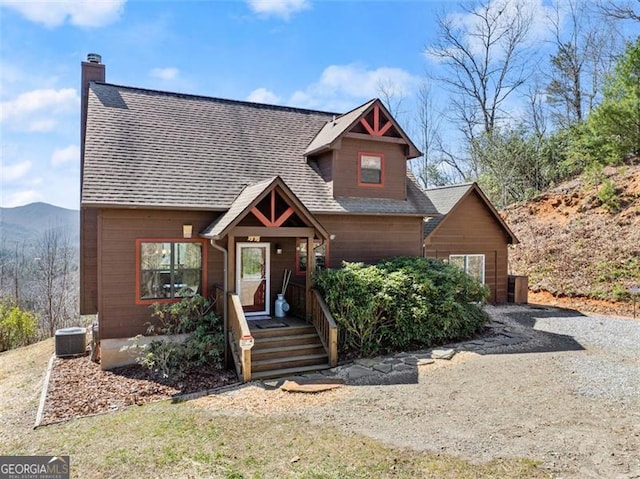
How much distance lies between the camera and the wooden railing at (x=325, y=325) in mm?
9367

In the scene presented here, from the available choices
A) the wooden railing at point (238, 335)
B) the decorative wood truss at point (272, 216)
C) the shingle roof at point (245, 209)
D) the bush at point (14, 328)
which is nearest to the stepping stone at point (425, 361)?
the shingle roof at point (245, 209)

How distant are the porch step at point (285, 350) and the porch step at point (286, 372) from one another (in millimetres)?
382

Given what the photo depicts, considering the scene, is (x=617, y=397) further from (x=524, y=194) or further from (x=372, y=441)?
(x=524, y=194)

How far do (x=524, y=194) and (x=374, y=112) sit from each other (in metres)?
18.3

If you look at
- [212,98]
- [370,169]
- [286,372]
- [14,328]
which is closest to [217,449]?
[286,372]

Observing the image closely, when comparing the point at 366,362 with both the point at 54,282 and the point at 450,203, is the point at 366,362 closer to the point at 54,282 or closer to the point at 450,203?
the point at 450,203

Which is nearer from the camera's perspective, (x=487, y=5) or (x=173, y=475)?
(x=173, y=475)

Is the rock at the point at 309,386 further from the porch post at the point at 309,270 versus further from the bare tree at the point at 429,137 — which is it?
the bare tree at the point at 429,137

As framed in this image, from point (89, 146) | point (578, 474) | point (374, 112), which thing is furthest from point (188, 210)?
point (578, 474)

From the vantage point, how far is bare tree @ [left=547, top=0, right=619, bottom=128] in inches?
1093

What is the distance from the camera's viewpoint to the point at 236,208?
10.0 metres

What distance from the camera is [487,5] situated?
28047mm

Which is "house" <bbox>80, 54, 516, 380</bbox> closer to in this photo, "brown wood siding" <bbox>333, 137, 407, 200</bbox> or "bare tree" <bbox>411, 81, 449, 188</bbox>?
"brown wood siding" <bbox>333, 137, 407, 200</bbox>

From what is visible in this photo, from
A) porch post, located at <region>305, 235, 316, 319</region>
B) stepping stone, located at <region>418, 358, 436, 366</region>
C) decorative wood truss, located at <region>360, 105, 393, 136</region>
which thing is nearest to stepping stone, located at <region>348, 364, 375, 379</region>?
stepping stone, located at <region>418, 358, 436, 366</region>
